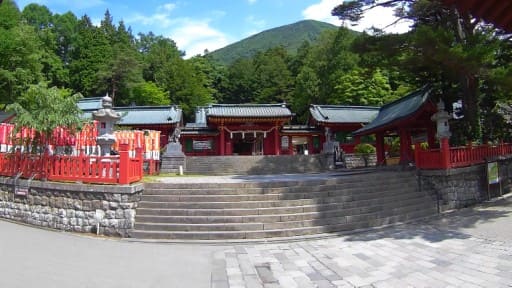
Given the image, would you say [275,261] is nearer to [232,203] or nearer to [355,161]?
[232,203]

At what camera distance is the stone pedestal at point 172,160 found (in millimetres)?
19422

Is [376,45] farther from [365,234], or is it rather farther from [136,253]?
[136,253]

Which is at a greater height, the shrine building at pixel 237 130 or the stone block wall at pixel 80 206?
the shrine building at pixel 237 130

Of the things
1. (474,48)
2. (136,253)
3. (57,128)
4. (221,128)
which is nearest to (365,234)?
(136,253)

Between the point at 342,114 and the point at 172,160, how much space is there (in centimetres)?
1518

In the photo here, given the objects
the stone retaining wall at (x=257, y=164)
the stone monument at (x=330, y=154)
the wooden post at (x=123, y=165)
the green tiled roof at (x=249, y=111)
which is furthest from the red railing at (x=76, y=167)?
the green tiled roof at (x=249, y=111)

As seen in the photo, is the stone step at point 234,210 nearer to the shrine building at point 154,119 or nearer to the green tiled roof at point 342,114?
the shrine building at point 154,119

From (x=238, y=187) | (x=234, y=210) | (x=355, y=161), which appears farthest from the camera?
(x=355, y=161)

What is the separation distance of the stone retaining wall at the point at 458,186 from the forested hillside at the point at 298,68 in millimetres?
1774

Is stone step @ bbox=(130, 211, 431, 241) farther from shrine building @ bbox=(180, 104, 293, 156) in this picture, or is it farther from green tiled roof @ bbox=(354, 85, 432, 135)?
shrine building @ bbox=(180, 104, 293, 156)

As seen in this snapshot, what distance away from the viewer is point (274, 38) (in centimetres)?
12044

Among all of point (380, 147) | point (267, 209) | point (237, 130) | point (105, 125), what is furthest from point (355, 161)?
point (105, 125)

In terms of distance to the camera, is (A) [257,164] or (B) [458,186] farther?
(A) [257,164]

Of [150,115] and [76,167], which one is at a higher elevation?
[150,115]
